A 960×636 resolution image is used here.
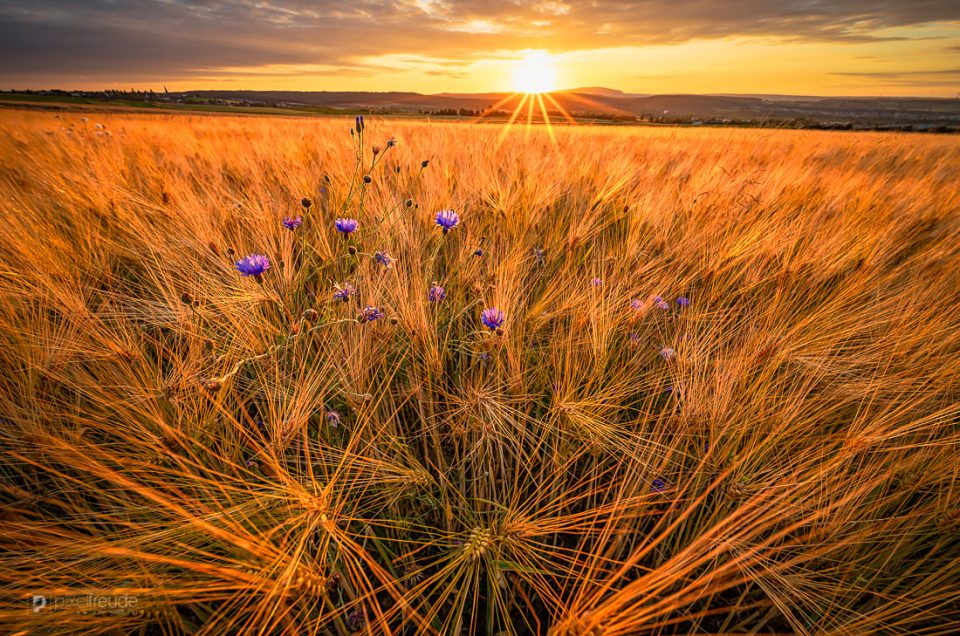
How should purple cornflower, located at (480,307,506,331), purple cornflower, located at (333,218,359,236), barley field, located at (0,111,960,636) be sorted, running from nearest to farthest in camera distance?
barley field, located at (0,111,960,636)
purple cornflower, located at (480,307,506,331)
purple cornflower, located at (333,218,359,236)

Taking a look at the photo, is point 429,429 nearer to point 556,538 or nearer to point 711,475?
point 556,538

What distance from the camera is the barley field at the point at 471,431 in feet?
2.13

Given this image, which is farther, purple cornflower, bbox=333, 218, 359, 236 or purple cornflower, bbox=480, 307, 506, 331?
purple cornflower, bbox=333, 218, 359, 236

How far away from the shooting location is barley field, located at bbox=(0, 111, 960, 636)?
2.13 feet

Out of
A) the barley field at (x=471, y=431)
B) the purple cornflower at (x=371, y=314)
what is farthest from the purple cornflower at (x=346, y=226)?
the purple cornflower at (x=371, y=314)

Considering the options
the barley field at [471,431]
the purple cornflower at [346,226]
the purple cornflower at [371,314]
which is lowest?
the barley field at [471,431]

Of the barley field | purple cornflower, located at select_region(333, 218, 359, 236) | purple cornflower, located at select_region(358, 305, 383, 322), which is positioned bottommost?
the barley field

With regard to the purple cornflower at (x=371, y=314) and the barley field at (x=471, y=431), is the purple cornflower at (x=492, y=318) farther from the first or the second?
the purple cornflower at (x=371, y=314)

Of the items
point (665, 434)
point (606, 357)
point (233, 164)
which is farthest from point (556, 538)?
point (233, 164)

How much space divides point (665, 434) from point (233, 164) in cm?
399

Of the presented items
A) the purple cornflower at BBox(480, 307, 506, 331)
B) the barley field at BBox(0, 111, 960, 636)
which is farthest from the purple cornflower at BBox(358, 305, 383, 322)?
the purple cornflower at BBox(480, 307, 506, 331)

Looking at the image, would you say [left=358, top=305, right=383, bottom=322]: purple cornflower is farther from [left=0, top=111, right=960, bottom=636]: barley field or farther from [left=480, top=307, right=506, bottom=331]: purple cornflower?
[left=480, top=307, right=506, bottom=331]: purple cornflower

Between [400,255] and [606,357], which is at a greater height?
[400,255]

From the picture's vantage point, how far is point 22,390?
2.96 feet
